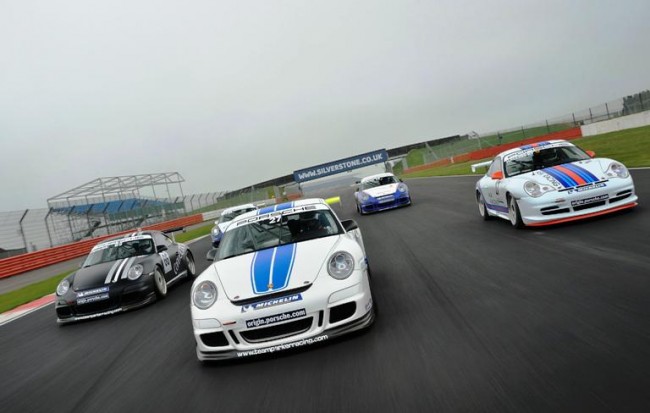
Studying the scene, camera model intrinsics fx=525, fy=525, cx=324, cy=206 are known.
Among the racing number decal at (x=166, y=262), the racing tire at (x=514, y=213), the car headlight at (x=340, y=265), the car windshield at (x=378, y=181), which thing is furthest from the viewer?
the car windshield at (x=378, y=181)

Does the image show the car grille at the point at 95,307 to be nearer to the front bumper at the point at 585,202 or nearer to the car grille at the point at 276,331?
the car grille at the point at 276,331

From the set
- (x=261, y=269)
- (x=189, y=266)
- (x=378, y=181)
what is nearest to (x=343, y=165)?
(x=378, y=181)

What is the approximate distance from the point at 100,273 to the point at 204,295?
4225 mm

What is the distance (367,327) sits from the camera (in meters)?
4.59

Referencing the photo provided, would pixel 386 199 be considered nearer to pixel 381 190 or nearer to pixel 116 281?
pixel 381 190

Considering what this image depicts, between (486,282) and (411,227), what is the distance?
6.06m

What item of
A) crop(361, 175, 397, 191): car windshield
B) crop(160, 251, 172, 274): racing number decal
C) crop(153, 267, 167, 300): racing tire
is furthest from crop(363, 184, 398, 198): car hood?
crop(153, 267, 167, 300): racing tire

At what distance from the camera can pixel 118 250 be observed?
8.99 m

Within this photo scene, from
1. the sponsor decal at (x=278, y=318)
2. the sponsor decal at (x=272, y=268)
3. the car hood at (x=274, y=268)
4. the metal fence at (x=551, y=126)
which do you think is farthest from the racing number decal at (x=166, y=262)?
the metal fence at (x=551, y=126)

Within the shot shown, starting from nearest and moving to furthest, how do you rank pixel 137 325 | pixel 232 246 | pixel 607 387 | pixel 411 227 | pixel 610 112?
1. pixel 607 387
2. pixel 232 246
3. pixel 137 325
4. pixel 411 227
5. pixel 610 112

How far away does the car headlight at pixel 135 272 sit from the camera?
26.2 ft

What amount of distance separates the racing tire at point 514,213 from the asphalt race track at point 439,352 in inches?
36.0

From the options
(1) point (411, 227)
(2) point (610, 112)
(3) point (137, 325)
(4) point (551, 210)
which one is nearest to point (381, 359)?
(3) point (137, 325)

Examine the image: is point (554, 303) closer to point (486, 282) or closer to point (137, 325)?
point (486, 282)
